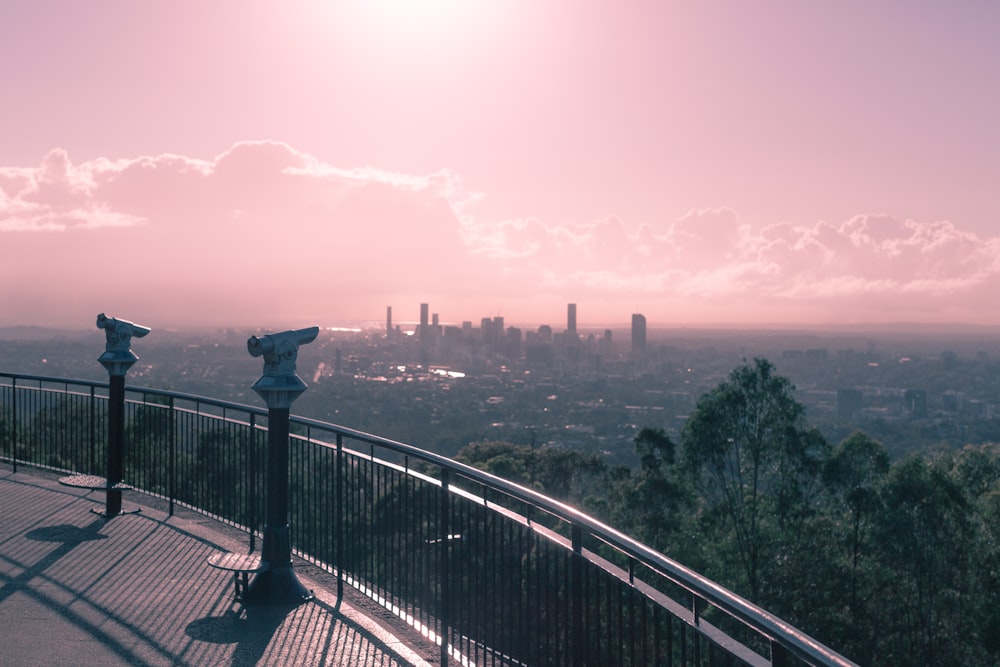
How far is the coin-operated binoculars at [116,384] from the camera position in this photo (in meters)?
8.22

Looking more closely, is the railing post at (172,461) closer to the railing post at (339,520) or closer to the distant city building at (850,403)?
the railing post at (339,520)

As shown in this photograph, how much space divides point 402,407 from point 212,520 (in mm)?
86015

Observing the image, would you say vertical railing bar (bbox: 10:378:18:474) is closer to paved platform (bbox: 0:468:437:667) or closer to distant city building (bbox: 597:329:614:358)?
paved platform (bbox: 0:468:437:667)

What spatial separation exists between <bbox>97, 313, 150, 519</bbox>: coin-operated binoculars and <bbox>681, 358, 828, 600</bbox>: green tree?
37036mm

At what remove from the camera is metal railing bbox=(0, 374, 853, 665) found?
123 inches

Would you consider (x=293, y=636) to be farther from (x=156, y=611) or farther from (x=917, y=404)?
(x=917, y=404)

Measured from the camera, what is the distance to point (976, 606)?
1391 inches

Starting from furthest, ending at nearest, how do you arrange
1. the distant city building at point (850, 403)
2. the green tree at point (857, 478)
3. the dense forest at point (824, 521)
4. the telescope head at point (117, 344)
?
1. the distant city building at point (850, 403)
2. the green tree at point (857, 478)
3. the dense forest at point (824, 521)
4. the telescope head at point (117, 344)

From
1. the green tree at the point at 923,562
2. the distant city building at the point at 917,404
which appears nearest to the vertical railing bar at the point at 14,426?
the green tree at the point at 923,562

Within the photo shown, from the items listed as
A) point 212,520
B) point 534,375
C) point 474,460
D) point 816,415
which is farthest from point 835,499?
point 534,375

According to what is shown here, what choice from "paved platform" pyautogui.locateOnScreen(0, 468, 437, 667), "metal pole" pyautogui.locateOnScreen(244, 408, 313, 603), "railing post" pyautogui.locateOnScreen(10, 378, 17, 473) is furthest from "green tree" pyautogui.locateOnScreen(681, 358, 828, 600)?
"metal pole" pyautogui.locateOnScreen(244, 408, 313, 603)

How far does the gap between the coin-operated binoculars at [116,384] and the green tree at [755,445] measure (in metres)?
37.0

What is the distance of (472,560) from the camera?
17.1 ft

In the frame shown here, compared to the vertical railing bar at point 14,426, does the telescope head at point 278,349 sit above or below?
above
